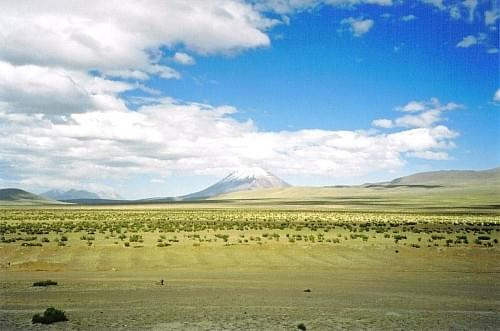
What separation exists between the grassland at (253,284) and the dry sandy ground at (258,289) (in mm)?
44

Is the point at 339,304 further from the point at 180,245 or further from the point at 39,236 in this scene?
the point at 39,236

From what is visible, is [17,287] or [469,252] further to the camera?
[469,252]

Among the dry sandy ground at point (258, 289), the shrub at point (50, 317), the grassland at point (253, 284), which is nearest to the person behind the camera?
the shrub at point (50, 317)

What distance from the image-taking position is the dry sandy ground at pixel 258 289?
522 inches

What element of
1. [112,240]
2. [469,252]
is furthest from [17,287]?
[469,252]

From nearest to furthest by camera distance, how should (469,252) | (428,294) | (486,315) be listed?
(486,315) < (428,294) < (469,252)

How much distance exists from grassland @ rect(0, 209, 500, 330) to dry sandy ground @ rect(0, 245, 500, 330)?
0.04 metres

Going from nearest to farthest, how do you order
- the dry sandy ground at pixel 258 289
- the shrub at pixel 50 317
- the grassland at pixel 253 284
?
the shrub at pixel 50 317, the dry sandy ground at pixel 258 289, the grassland at pixel 253 284

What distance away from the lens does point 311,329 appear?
485 inches

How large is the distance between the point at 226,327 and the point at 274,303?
148 inches

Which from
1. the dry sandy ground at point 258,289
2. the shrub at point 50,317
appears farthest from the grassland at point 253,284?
the shrub at point 50,317

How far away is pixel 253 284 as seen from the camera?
66.2ft

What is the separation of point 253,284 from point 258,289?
136 cm

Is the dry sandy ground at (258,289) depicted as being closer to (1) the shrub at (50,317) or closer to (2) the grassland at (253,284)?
(2) the grassland at (253,284)
